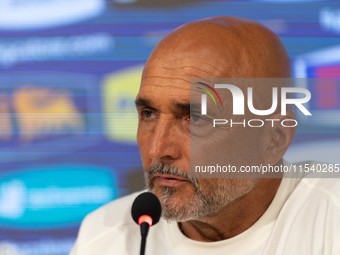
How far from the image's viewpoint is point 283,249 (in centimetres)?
126

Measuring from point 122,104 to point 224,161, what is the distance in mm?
994

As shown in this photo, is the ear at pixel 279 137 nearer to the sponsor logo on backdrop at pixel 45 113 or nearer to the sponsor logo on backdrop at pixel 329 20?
the sponsor logo on backdrop at pixel 329 20

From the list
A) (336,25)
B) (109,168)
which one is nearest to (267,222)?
(109,168)

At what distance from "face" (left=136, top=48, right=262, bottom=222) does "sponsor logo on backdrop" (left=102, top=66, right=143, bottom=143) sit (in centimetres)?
83

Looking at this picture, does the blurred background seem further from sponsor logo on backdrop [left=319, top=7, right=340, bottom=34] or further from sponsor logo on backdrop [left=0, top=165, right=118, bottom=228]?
sponsor logo on backdrop [left=319, top=7, right=340, bottom=34]

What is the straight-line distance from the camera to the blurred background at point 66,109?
2.18 m

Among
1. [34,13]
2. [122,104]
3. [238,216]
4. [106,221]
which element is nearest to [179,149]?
[238,216]

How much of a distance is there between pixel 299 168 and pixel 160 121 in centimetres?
60

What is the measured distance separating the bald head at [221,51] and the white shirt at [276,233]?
419 mm

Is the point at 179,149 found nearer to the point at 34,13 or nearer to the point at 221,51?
the point at 221,51

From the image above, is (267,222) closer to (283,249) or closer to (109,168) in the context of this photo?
(283,249)

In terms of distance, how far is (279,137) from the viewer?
4.67ft

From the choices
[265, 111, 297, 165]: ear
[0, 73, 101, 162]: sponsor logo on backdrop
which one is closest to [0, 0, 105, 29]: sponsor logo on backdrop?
[0, 73, 101, 162]: sponsor logo on backdrop

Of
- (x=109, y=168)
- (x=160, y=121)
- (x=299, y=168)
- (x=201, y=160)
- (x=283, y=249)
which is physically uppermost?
(x=160, y=121)
